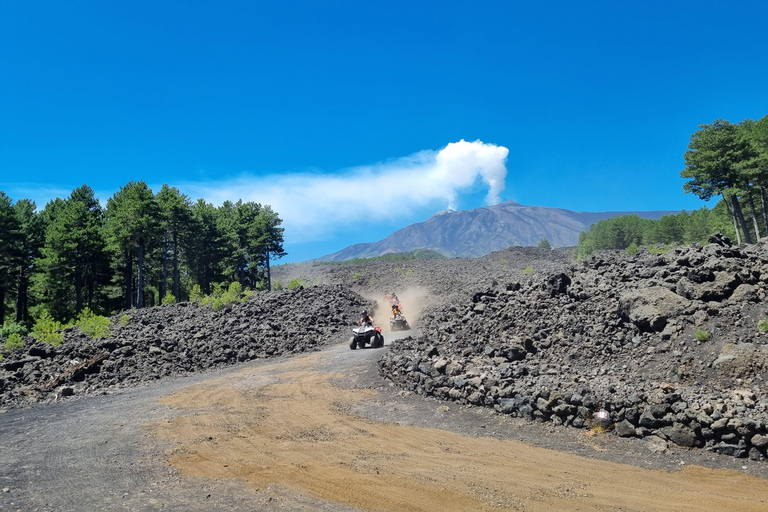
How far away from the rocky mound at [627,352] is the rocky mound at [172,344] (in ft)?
28.5

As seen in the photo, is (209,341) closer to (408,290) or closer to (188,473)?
(188,473)

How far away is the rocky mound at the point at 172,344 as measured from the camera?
16219mm

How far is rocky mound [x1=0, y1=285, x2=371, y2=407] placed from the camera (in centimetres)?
1622

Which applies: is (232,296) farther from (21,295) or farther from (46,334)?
(21,295)

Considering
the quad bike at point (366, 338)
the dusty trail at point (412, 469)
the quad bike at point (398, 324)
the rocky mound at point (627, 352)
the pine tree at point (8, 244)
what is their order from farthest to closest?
the pine tree at point (8, 244), the quad bike at point (398, 324), the quad bike at point (366, 338), the rocky mound at point (627, 352), the dusty trail at point (412, 469)

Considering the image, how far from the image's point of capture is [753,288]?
40.0 feet

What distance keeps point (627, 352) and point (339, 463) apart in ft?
28.5

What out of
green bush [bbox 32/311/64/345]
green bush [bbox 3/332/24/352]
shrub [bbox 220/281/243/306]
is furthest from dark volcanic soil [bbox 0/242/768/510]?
shrub [bbox 220/281/243/306]

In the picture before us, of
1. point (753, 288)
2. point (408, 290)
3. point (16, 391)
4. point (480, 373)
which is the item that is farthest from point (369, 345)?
point (408, 290)

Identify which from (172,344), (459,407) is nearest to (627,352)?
(459,407)

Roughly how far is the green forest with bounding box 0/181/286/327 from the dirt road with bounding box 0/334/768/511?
88.3ft

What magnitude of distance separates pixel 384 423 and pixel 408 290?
1665 inches

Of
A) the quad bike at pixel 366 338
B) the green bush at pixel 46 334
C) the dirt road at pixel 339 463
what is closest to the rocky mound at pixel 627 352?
the dirt road at pixel 339 463

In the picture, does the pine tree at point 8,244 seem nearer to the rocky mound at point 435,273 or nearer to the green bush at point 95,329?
the green bush at point 95,329
